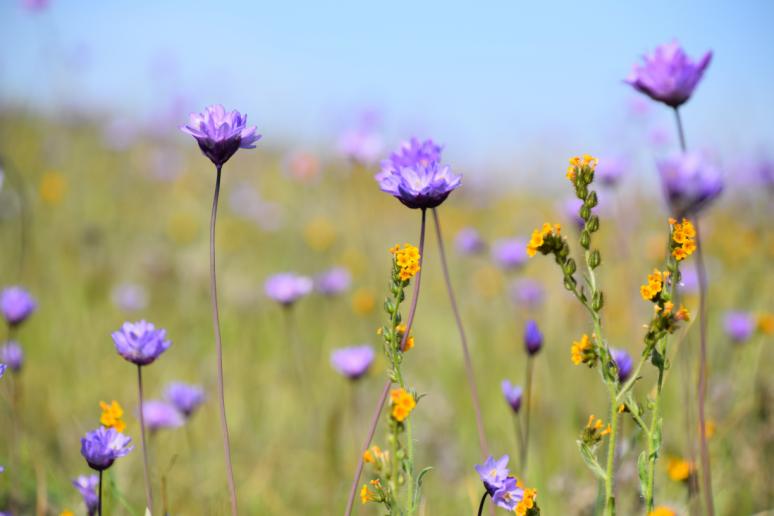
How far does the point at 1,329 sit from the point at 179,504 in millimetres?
1562

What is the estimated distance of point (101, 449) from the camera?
3.79ft

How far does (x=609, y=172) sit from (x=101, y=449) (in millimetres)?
2323

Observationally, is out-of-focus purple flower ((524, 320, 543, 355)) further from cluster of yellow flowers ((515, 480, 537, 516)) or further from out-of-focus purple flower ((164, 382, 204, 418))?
out-of-focus purple flower ((164, 382, 204, 418))

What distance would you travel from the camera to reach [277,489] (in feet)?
7.50

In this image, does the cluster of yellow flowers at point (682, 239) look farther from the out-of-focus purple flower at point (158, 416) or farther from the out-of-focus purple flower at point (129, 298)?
the out-of-focus purple flower at point (129, 298)

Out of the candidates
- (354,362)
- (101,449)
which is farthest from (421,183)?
(354,362)

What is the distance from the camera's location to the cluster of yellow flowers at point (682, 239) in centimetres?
112

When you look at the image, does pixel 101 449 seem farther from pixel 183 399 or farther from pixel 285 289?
pixel 285 289

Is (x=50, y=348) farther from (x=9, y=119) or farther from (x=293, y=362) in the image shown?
(x=9, y=119)

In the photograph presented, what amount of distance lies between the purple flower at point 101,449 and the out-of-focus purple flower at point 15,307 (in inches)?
27.3

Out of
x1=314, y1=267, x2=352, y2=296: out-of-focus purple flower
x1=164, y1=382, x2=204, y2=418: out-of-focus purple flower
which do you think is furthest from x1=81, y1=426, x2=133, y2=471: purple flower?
x1=314, y1=267, x2=352, y2=296: out-of-focus purple flower

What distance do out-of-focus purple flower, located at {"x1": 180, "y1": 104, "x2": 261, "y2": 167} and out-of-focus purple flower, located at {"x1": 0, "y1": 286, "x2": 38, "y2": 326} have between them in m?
0.96

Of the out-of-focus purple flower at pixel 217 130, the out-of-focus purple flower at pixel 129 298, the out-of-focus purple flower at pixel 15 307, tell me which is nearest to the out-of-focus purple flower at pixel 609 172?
the out-of-focus purple flower at pixel 217 130

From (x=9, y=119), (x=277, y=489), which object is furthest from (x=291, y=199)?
(x=277, y=489)
